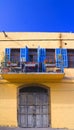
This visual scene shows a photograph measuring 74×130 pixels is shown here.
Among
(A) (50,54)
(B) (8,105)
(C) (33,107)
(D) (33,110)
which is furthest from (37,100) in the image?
(A) (50,54)

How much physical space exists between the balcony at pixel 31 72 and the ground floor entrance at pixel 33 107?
0.82m

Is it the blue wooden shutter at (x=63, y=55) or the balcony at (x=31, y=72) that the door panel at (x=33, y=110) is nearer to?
the balcony at (x=31, y=72)

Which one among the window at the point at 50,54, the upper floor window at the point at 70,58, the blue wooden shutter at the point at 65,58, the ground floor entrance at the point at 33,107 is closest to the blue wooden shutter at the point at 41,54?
the window at the point at 50,54

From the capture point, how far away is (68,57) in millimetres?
22125

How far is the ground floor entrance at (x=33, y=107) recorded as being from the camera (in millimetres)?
21266

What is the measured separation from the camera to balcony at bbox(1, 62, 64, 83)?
66.4ft

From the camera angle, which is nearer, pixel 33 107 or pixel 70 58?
pixel 33 107

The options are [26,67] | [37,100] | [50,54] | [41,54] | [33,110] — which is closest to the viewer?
[26,67]

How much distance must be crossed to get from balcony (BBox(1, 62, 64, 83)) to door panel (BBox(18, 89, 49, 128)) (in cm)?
107

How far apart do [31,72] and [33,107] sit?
2.71 meters

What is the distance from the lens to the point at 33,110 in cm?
2142

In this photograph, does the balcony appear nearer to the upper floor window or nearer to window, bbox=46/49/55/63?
window, bbox=46/49/55/63

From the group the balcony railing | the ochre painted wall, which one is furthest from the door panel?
the balcony railing

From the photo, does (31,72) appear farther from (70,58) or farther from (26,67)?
(70,58)
